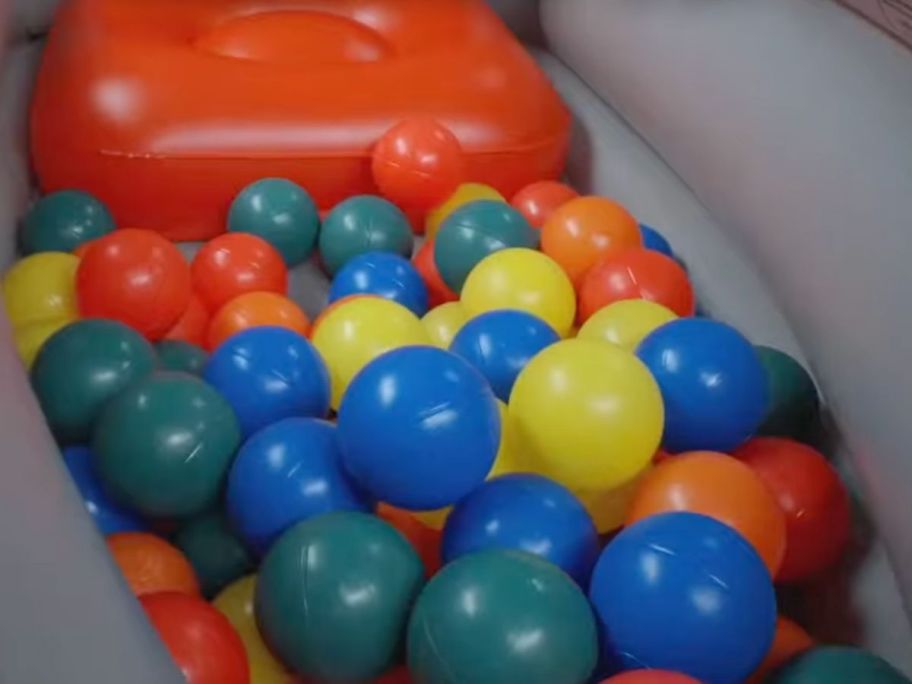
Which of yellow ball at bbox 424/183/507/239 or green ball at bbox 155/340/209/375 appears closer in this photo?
green ball at bbox 155/340/209/375

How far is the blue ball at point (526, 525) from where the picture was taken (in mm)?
833

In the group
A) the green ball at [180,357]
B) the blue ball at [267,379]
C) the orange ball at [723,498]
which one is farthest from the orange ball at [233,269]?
the orange ball at [723,498]

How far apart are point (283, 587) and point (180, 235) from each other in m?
0.74

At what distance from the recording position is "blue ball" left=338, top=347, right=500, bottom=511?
84 centimetres

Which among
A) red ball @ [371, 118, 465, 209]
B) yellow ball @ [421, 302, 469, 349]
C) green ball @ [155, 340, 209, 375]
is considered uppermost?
red ball @ [371, 118, 465, 209]

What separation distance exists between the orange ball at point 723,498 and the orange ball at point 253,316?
467mm

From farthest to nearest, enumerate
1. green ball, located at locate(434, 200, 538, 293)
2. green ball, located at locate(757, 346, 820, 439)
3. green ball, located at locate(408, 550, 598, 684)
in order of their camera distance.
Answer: green ball, located at locate(434, 200, 538, 293) < green ball, located at locate(757, 346, 820, 439) < green ball, located at locate(408, 550, 598, 684)

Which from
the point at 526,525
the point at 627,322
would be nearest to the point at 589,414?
the point at 526,525

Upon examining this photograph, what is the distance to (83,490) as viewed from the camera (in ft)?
3.08

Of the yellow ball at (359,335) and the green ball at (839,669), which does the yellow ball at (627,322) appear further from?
the green ball at (839,669)

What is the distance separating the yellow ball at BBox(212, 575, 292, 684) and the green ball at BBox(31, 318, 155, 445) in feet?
0.71

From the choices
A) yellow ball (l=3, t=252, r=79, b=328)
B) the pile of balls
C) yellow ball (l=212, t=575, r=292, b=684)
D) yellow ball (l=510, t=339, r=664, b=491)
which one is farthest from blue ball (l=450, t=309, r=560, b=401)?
yellow ball (l=3, t=252, r=79, b=328)

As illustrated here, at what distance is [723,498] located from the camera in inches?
33.9

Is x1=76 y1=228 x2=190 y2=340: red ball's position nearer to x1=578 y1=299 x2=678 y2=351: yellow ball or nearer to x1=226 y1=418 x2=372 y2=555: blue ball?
x1=226 y1=418 x2=372 y2=555: blue ball
